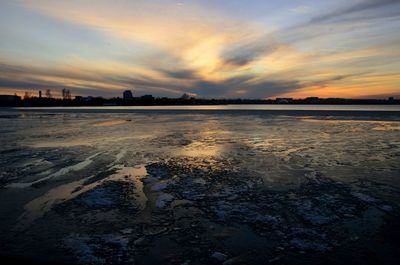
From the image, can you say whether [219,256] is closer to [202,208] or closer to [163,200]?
[202,208]

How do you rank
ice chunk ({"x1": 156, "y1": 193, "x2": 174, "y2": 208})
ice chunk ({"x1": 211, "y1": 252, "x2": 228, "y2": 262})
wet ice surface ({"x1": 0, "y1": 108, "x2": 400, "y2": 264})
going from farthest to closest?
ice chunk ({"x1": 156, "y1": 193, "x2": 174, "y2": 208}), wet ice surface ({"x1": 0, "y1": 108, "x2": 400, "y2": 264}), ice chunk ({"x1": 211, "y1": 252, "x2": 228, "y2": 262})

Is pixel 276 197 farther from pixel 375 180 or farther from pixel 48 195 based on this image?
pixel 48 195

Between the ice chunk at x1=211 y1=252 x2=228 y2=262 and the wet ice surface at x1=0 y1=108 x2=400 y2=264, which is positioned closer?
the ice chunk at x1=211 y1=252 x2=228 y2=262

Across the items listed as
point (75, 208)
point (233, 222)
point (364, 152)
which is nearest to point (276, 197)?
point (233, 222)

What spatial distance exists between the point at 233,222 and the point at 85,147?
8474 millimetres

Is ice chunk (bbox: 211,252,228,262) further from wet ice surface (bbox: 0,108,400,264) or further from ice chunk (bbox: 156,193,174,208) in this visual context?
ice chunk (bbox: 156,193,174,208)

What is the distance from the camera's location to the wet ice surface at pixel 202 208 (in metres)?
3.81

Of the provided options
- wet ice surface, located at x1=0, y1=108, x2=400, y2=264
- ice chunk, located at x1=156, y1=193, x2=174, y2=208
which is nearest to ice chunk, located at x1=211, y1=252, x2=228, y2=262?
wet ice surface, located at x1=0, y1=108, x2=400, y2=264

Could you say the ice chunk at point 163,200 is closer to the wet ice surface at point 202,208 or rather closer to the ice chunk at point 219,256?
the wet ice surface at point 202,208

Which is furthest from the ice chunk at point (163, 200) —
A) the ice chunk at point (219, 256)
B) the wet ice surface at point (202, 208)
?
the ice chunk at point (219, 256)

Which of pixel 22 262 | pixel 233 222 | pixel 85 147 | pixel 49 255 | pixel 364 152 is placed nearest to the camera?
pixel 22 262

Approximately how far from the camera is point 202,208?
533 cm

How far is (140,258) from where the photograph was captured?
3.66 metres

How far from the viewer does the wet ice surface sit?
3809mm
